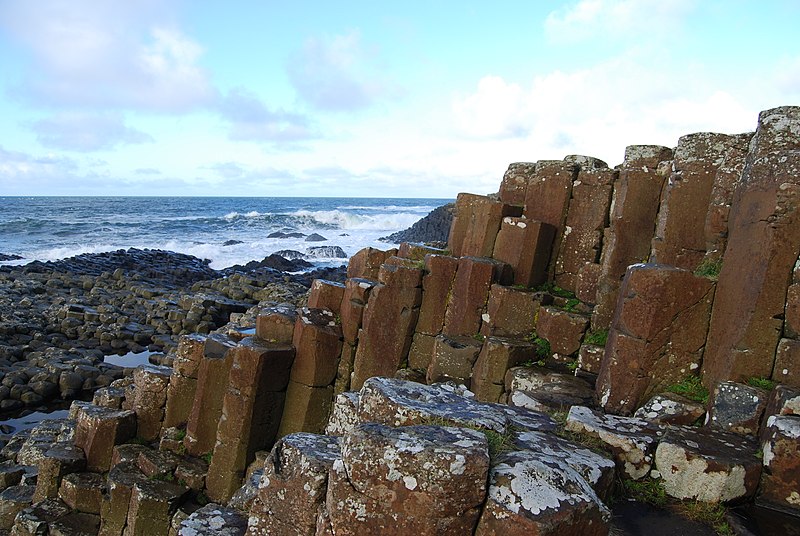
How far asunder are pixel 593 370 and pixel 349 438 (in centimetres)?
605

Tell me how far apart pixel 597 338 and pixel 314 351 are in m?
5.12

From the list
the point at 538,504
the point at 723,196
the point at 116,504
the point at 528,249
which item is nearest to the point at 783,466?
the point at 538,504

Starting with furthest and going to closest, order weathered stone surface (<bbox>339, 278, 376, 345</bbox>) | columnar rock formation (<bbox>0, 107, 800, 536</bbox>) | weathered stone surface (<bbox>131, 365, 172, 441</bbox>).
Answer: weathered stone surface (<bbox>131, 365, 172, 441</bbox>) < weathered stone surface (<bbox>339, 278, 376, 345</bbox>) < columnar rock formation (<bbox>0, 107, 800, 536</bbox>)

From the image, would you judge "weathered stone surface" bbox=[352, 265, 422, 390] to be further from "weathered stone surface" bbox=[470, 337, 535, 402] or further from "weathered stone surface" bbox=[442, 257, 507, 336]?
"weathered stone surface" bbox=[470, 337, 535, 402]

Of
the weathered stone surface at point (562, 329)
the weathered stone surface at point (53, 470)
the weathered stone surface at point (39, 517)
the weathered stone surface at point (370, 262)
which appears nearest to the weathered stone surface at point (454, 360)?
the weathered stone surface at point (562, 329)

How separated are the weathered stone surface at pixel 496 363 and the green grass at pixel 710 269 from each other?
3051mm

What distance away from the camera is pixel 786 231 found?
6578 millimetres

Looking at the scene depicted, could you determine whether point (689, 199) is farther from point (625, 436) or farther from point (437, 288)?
point (437, 288)

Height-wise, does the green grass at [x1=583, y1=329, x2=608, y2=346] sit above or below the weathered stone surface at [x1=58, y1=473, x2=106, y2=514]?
above

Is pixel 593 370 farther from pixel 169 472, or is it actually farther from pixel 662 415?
pixel 169 472

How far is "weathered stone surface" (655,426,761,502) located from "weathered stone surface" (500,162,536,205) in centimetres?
784

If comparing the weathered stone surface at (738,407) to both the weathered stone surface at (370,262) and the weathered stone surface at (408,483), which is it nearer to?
the weathered stone surface at (408,483)

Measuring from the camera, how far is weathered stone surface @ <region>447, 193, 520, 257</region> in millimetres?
12328

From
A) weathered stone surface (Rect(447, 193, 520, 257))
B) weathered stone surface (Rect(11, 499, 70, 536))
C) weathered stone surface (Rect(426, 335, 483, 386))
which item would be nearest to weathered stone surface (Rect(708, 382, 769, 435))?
weathered stone surface (Rect(426, 335, 483, 386))
